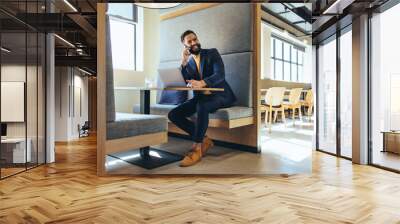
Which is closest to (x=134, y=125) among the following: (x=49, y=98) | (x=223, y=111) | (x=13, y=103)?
(x=223, y=111)

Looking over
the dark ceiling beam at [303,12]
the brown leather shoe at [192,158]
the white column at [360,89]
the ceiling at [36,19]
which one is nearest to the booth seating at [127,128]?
the brown leather shoe at [192,158]

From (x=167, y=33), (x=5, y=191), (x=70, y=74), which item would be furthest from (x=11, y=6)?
(x=70, y=74)

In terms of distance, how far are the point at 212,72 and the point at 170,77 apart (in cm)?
51

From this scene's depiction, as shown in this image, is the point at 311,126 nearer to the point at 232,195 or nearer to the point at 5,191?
the point at 232,195

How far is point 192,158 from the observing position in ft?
12.4

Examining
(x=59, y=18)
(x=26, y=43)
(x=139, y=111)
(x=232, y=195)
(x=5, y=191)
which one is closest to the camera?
(x=232, y=195)

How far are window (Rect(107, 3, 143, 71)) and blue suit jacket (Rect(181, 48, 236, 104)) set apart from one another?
603mm

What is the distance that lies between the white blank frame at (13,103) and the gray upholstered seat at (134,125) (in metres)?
1.82

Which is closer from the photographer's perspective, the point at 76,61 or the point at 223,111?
the point at 223,111

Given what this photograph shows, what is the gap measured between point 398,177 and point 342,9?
232 centimetres

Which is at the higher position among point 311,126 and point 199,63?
point 199,63

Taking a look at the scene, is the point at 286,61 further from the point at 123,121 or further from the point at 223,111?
the point at 123,121

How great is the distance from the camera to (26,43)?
4426 mm

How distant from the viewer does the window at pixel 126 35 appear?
375 centimetres
